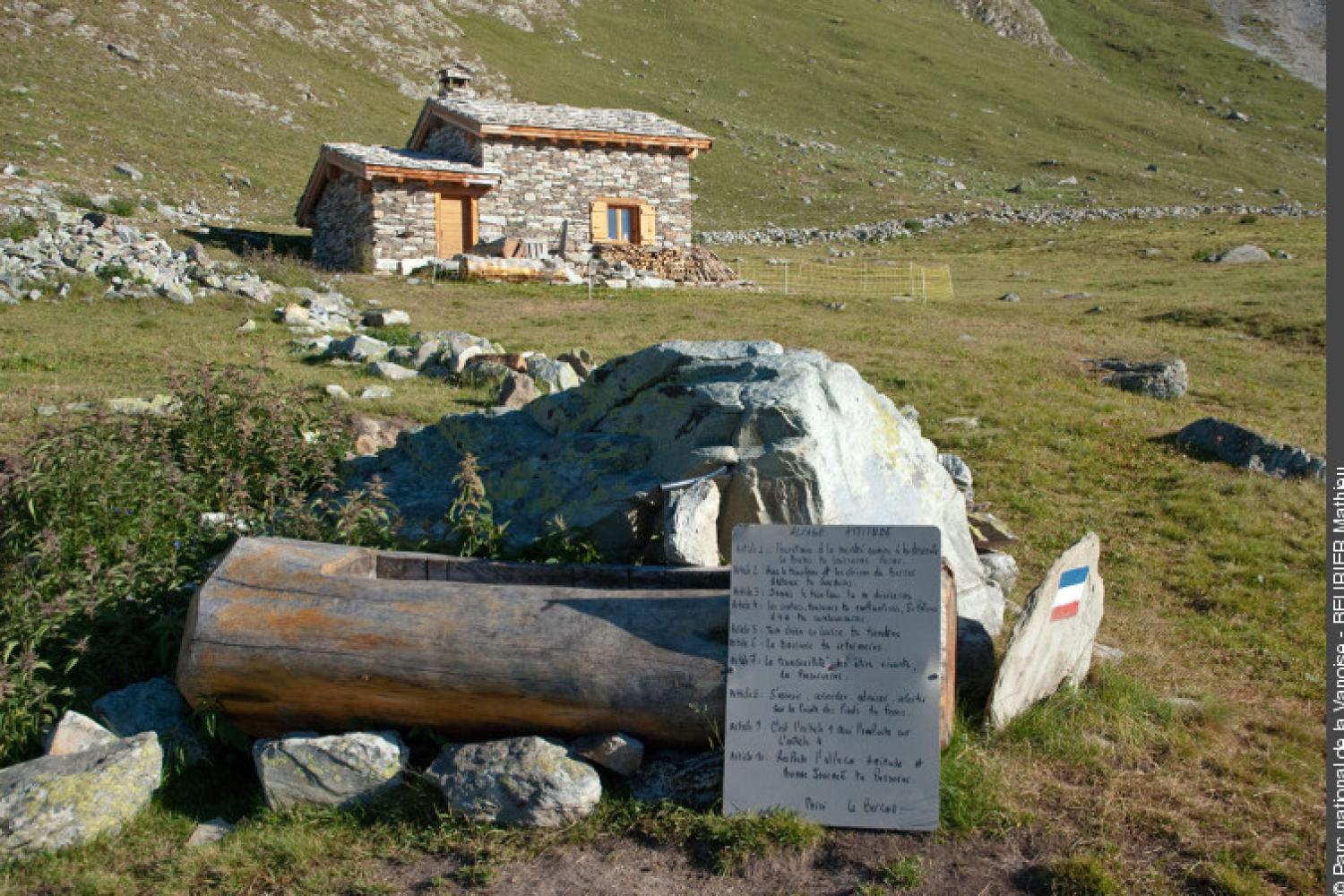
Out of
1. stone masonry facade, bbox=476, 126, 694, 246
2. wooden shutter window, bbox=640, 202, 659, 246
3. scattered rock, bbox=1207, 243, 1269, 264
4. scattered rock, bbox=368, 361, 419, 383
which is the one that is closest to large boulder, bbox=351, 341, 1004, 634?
scattered rock, bbox=368, 361, 419, 383

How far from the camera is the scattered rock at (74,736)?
17.0 feet

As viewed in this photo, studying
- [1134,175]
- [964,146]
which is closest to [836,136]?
A: [964,146]

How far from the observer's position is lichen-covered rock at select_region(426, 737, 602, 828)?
4.75 meters

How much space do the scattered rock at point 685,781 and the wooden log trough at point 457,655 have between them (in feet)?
0.35

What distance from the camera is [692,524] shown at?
19.6 feet

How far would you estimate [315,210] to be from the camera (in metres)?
32.2

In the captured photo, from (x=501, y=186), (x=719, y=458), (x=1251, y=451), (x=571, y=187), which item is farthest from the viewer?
(x=571, y=187)

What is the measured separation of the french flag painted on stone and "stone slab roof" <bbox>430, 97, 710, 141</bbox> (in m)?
26.3

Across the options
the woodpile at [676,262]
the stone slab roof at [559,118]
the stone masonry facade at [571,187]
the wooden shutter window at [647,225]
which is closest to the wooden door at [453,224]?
the stone masonry facade at [571,187]

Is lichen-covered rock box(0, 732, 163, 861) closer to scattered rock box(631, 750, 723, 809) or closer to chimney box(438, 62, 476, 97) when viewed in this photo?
scattered rock box(631, 750, 723, 809)

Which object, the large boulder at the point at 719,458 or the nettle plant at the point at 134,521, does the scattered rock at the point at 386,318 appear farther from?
the large boulder at the point at 719,458

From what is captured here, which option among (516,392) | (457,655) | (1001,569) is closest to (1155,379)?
(1001,569)

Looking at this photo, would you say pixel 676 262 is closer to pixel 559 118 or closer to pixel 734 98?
pixel 559 118

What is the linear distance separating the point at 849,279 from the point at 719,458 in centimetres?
2637
